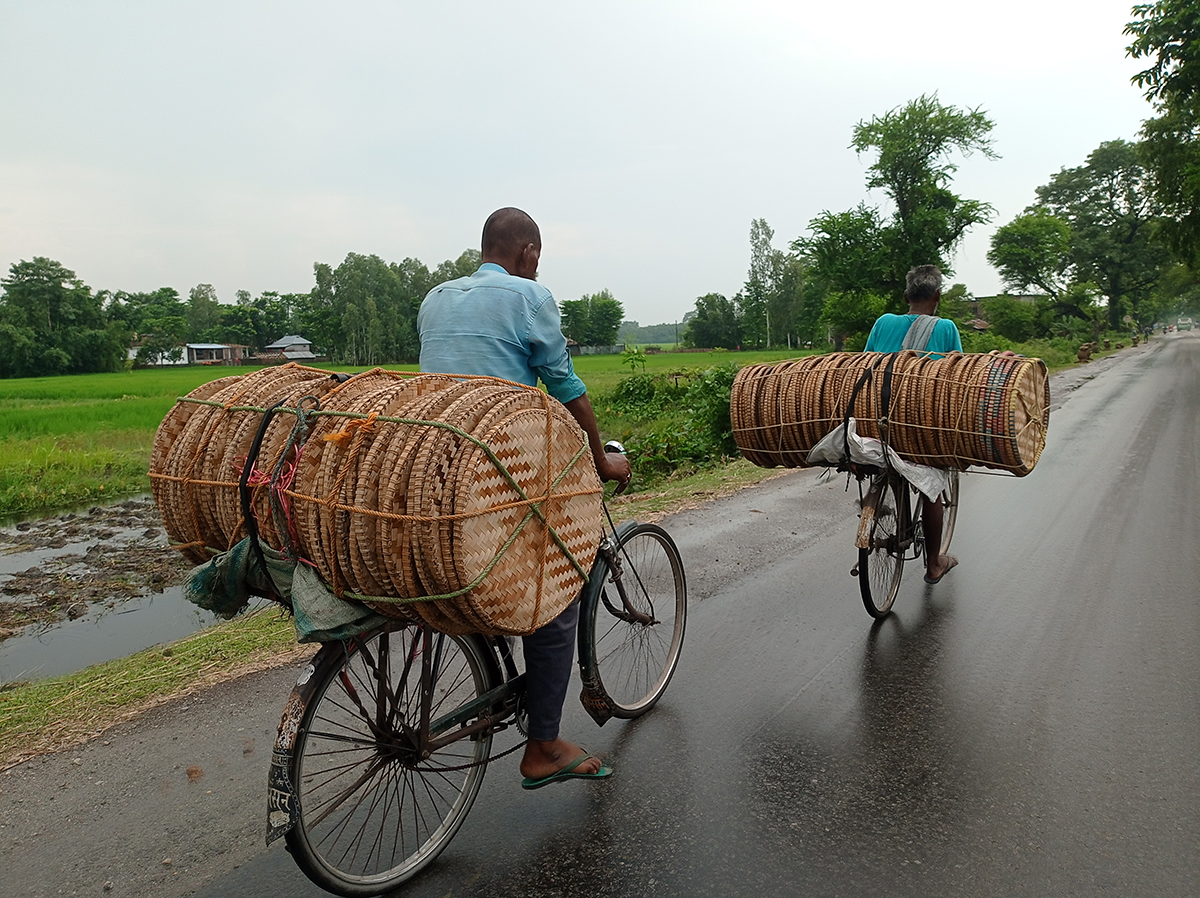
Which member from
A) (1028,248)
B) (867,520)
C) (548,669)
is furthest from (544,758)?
(1028,248)

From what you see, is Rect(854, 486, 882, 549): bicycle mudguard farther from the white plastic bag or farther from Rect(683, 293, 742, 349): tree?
Rect(683, 293, 742, 349): tree

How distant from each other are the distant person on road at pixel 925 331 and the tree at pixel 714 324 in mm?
88599

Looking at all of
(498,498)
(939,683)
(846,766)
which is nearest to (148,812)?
(498,498)

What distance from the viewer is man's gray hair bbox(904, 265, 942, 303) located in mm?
4715

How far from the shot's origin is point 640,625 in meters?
3.54

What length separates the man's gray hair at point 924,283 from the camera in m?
4.71

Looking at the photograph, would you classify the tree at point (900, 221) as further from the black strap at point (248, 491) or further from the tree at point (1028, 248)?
the black strap at point (248, 491)

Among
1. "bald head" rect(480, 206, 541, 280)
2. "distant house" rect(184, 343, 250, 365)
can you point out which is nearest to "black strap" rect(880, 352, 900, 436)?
"bald head" rect(480, 206, 541, 280)

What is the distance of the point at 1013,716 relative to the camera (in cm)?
345

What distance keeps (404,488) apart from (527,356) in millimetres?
948

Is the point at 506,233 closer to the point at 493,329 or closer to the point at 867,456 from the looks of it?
the point at 493,329

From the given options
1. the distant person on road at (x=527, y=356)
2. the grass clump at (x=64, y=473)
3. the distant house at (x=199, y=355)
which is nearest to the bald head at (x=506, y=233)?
the distant person on road at (x=527, y=356)

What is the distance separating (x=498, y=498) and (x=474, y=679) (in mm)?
886

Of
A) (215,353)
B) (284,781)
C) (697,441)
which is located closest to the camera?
(284,781)
